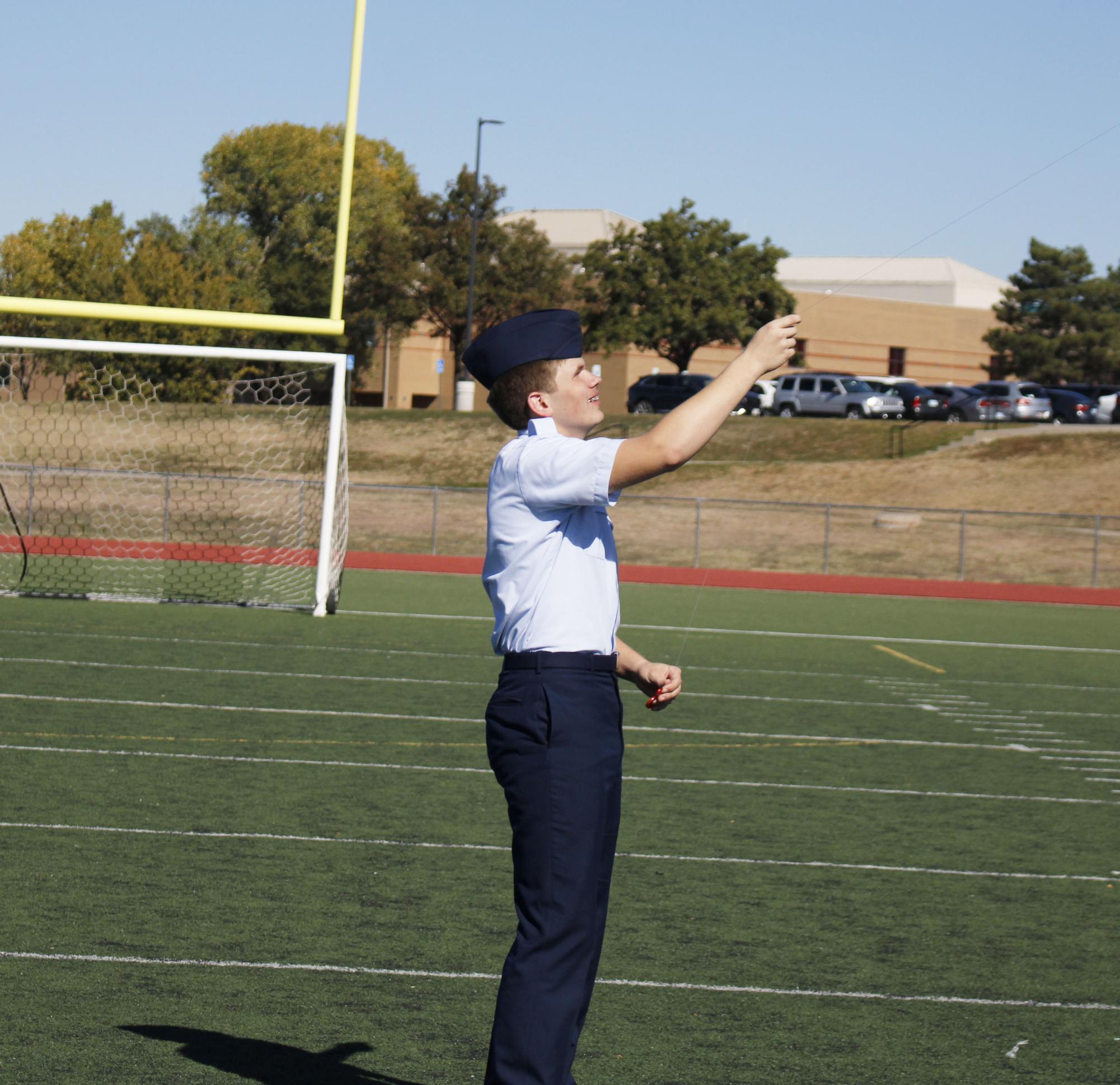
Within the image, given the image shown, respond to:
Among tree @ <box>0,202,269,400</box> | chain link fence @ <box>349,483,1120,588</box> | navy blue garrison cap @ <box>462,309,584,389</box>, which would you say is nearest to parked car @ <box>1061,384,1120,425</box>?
chain link fence @ <box>349,483,1120,588</box>

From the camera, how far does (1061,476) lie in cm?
3753

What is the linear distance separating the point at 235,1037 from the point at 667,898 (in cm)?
218

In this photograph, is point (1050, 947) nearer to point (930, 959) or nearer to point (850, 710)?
point (930, 959)

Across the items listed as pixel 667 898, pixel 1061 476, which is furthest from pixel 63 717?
pixel 1061 476

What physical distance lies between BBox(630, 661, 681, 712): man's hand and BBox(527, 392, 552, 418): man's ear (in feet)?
2.13

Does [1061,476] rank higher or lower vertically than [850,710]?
higher

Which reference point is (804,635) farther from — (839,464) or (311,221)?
(311,221)

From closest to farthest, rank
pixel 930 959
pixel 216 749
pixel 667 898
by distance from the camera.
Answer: pixel 930 959 < pixel 667 898 < pixel 216 749

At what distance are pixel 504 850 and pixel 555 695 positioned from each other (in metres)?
3.64

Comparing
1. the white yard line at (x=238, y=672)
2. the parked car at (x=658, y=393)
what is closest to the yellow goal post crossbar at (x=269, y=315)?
the white yard line at (x=238, y=672)

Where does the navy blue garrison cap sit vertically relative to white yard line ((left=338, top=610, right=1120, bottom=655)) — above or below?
above

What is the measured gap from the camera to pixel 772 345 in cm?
335

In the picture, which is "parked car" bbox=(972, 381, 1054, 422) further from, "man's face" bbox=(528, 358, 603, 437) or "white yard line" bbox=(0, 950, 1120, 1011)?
"man's face" bbox=(528, 358, 603, 437)

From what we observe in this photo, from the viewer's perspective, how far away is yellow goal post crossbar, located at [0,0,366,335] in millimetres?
9305
